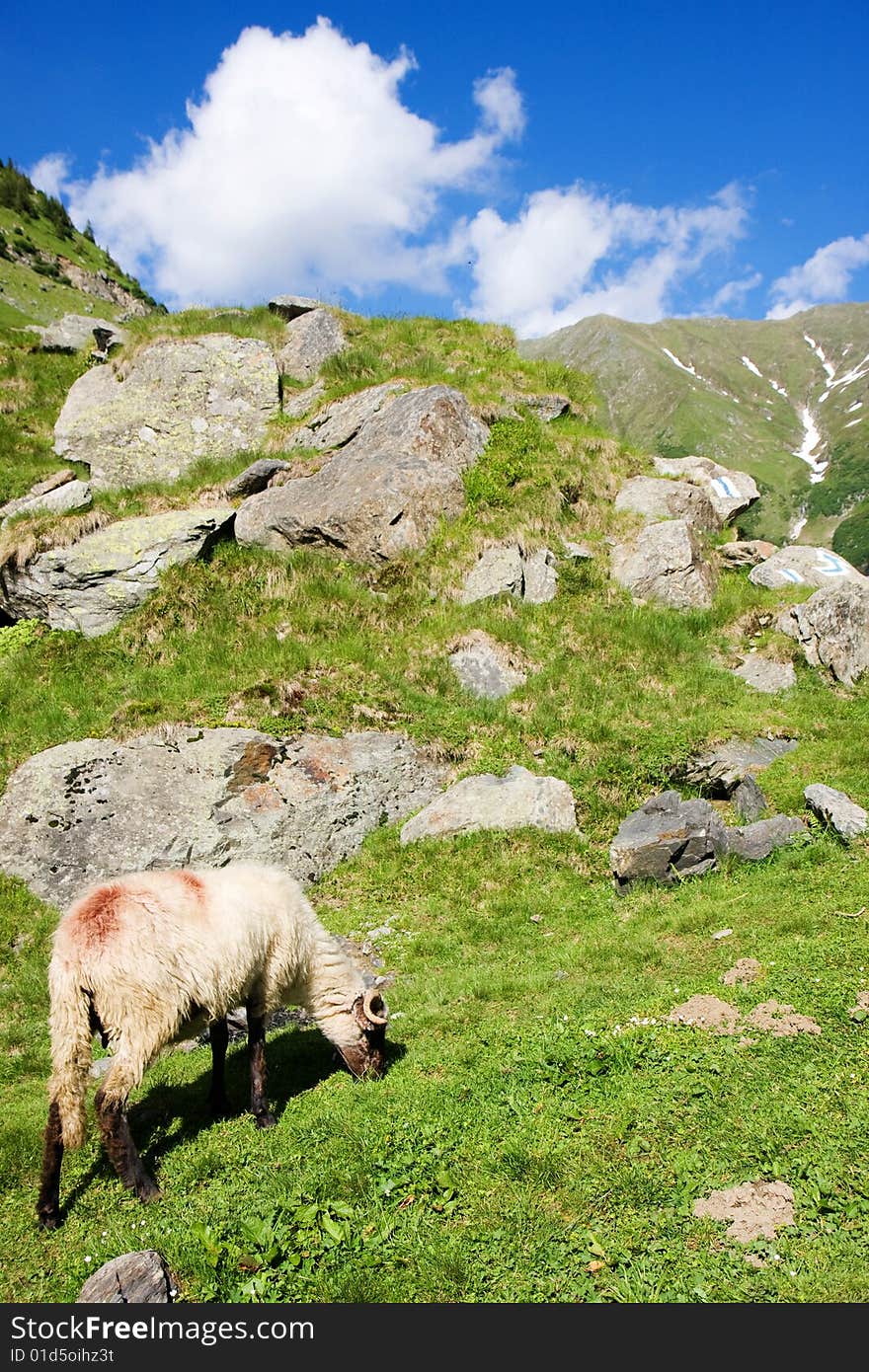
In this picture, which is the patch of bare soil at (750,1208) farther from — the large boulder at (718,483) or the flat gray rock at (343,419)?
the large boulder at (718,483)

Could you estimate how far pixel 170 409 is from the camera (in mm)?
23766

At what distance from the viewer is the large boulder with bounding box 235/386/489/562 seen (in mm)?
19594

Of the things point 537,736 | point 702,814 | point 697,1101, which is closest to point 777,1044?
point 697,1101

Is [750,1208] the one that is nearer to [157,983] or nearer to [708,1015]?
[708,1015]

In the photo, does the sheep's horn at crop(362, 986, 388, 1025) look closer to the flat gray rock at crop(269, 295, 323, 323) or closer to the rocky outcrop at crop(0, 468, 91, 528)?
the rocky outcrop at crop(0, 468, 91, 528)

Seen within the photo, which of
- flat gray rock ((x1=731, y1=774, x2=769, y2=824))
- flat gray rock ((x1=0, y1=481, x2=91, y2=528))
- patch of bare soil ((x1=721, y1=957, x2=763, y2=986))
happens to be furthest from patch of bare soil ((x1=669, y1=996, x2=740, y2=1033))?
flat gray rock ((x1=0, y1=481, x2=91, y2=528))

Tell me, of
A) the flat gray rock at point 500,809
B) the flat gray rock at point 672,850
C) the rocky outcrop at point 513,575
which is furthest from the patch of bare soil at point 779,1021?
the rocky outcrop at point 513,575

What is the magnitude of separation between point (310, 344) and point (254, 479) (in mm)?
8580

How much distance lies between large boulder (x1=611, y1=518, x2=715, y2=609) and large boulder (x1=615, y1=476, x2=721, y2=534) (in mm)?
1678

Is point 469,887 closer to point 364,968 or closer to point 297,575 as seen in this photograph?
point 364,968

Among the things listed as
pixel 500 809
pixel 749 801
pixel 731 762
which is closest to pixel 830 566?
pixel 731 762

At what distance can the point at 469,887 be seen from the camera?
12430 mm

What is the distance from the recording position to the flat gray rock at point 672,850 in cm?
1196

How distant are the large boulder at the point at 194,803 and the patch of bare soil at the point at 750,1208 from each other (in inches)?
359
